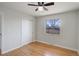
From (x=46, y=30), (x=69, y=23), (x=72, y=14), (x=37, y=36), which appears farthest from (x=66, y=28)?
(x=37, y=36)

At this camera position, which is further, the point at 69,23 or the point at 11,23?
the point at 69,23

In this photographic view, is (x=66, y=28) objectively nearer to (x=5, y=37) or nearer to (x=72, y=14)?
(x=72, y=14)

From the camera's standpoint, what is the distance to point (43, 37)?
3428mm

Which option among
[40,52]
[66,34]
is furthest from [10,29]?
[66,34]

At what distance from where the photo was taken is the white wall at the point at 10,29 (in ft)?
6.54

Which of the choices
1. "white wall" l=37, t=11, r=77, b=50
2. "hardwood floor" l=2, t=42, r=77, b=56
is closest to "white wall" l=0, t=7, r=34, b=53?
"hardwood floor" l=2, t=42, r=77, b=56

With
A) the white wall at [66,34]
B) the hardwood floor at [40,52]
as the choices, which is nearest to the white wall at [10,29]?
the hardwood floor at [40,52]

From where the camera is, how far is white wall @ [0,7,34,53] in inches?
78.5

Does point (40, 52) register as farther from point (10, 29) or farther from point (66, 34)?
point (66, 34)

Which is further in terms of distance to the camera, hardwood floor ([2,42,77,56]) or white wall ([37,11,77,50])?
white wall ([37,11,77,50])

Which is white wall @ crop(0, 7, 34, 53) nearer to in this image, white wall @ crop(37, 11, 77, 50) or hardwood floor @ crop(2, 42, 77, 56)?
hardwood floor @ crop(2, 42, 77, 56)

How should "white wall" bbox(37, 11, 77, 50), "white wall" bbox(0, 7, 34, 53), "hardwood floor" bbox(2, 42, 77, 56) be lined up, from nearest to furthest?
"hardwood floor" bbox(2, 42, 77, 56), "white wall" bbox(0, 7, 34, 53), "white wall" bbox(37, 11, 77, 50)

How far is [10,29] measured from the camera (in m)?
2.19

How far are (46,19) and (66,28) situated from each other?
1.04m
